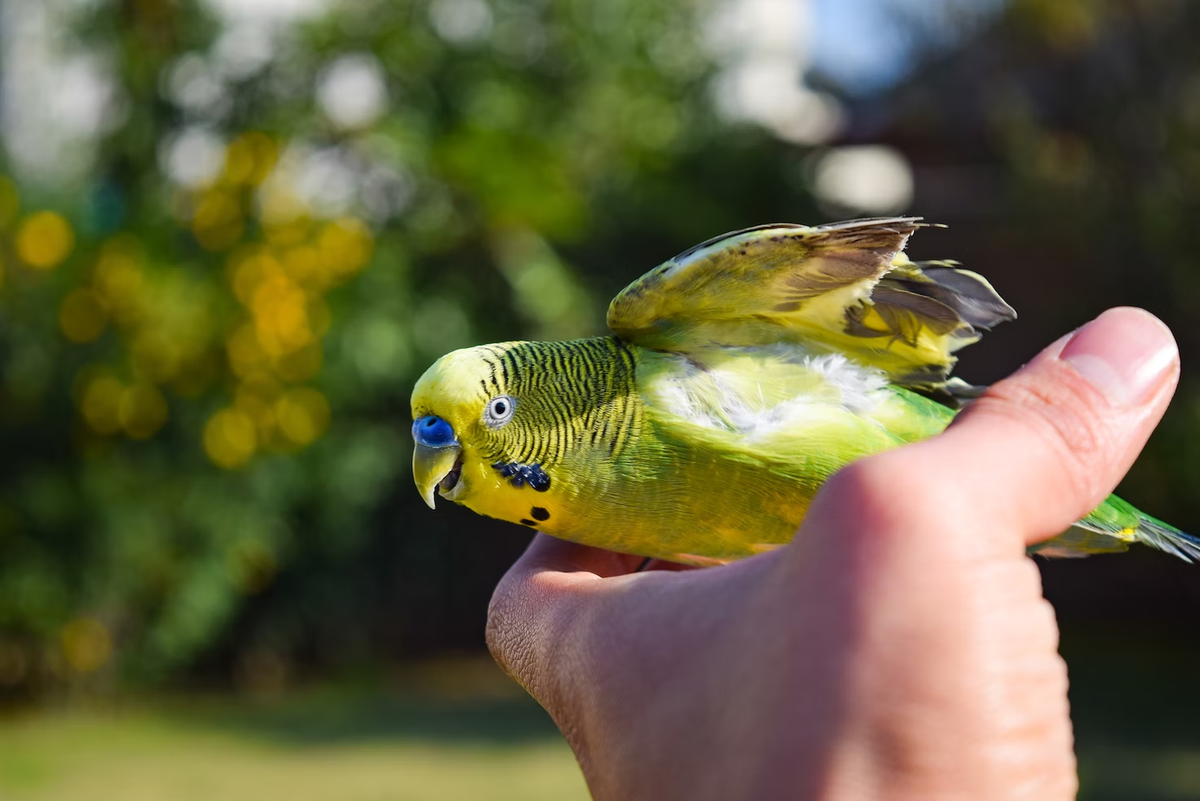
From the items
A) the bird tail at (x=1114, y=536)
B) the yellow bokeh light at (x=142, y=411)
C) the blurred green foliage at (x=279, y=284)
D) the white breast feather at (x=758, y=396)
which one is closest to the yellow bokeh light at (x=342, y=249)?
the blurred green foliage at (x=279, y=284)

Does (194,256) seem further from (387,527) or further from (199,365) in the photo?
(387,527)

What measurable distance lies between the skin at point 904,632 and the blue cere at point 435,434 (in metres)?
0.63

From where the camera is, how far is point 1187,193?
721 cm

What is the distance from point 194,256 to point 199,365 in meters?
0.71

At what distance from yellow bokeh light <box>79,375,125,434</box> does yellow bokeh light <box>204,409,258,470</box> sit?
53 cm

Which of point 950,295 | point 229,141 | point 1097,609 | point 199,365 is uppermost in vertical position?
point 950,295

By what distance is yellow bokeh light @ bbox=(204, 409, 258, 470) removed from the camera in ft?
22.7

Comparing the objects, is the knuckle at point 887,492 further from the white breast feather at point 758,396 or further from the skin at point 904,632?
the white breast feather at point 758,396

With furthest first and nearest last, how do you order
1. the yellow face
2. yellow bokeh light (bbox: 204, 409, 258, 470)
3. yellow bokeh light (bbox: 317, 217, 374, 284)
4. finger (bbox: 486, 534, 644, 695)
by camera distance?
yellow bokeh light (bbox: 317, 217, 374, 284), yellow bokeh light (bbox: 204, 409, 258, 470), the yellow face, finger (bbox: 486, 534, 644, 695)

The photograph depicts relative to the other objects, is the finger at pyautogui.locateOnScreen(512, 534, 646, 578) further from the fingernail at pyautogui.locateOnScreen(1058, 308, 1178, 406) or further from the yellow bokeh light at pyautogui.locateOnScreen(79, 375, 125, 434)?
the yellow bokeh light at pyautogui.locateOnScreen(79, 375, 125, 434)

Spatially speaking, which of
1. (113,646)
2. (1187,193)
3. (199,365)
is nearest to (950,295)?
(199,365)

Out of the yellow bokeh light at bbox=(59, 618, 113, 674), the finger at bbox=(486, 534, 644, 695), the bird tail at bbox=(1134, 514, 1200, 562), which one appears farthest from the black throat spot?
the yellow bokeh light at bbox=(59, 618, 113, 674)

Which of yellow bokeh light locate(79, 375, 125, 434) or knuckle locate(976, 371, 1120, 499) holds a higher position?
knuckle locate(976, 371, 1120, 499)

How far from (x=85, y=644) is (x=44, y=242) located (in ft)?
8.16
